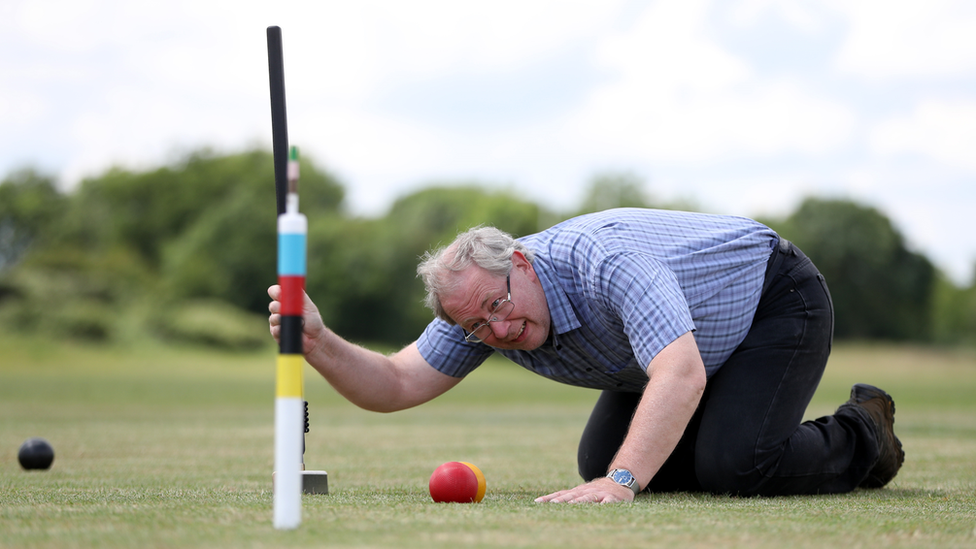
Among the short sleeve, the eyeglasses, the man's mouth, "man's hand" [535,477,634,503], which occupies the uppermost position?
the eyeglasses

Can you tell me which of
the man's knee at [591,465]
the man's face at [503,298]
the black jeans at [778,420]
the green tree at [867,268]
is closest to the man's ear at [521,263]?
the man's face at [503,298]

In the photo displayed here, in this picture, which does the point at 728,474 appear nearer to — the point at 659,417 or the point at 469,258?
the point at 659,417

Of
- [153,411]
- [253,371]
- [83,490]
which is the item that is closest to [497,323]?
[83,490]

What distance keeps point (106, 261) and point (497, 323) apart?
201ft

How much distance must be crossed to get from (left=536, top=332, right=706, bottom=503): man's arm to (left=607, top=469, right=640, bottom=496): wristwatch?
0.6 inches

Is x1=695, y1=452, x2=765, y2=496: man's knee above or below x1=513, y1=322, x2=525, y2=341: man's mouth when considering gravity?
below

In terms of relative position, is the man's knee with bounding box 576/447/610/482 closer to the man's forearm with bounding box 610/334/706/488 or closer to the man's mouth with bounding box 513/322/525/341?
the man's mouth with bounding box 513/322/525/341

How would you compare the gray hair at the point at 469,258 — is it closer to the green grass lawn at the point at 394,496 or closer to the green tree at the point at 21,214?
the green grass lawn at the point at 394,496

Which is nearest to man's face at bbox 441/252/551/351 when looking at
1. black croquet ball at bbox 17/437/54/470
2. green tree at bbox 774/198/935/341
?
black croquet ball at bbox 17/437/54/470

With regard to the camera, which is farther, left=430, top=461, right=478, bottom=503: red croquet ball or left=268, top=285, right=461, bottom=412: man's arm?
left=268, top=285, right=461, bottom=412: man's arm

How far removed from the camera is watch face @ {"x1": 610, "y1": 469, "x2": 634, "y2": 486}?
12.4 feet

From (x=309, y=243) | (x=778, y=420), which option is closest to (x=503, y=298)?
(x=778, y=420)

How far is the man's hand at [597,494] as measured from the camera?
367cm

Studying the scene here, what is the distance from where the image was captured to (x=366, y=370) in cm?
484
